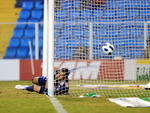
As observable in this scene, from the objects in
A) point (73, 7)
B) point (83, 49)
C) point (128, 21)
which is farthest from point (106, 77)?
point (73, 7)

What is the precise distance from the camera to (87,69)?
671 inches

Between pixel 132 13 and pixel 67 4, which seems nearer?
pixel 67 4

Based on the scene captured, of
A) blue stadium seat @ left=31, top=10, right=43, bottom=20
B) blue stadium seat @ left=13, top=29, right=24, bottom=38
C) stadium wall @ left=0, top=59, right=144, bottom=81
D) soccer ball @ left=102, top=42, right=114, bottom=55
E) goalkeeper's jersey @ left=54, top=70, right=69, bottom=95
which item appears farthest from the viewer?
blue stadium seat @ left=31, top=10, right=43, bottom=20

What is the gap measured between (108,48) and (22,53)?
36.5 feet

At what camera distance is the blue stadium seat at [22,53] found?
21.3m

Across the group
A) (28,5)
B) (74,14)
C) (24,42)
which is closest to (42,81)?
(74,14)

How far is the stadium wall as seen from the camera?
15555 mm

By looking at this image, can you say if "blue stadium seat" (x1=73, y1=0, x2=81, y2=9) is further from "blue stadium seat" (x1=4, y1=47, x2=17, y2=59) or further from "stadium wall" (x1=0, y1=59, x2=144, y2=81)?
"blue stadium seat" (x1=4, y1=47, x2=17, y2=59)

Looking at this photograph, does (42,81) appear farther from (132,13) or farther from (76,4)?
(132,13)

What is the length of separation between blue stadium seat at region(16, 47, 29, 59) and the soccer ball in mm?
10384

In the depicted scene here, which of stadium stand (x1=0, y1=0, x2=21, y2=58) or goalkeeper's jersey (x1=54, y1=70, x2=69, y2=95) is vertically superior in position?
stadium stand (x1=0, y1=0, x2=21, y2=58)

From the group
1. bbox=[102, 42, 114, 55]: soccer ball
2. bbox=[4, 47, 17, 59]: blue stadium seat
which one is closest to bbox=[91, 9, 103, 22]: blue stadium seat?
bbox=[102, 42, 114, 55]: soccer ball

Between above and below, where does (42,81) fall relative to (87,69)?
above

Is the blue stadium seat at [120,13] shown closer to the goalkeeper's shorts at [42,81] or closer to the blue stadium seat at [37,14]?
the goalkeeper's shorts at [42,81]
